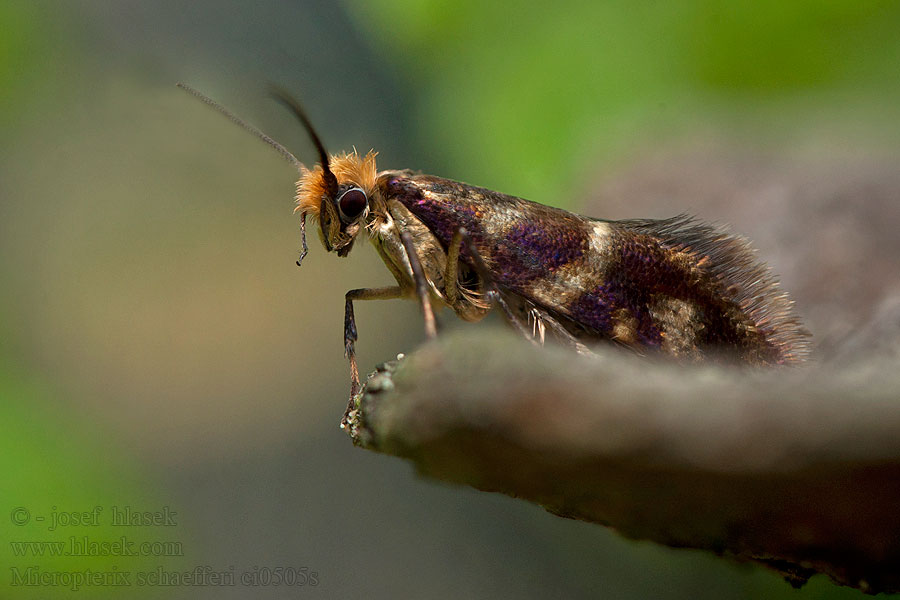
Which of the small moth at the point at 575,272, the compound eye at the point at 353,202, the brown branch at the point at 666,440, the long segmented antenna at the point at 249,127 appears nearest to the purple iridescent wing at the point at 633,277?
the small moth at the point at 575,272

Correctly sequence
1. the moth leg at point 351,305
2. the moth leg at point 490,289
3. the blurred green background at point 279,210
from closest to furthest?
1. the moth leg at point 490,289
2. the moth leg at point 351,305
3. the blurred green background at point 279,210

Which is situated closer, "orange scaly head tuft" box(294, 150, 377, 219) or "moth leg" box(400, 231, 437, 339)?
"moth leg" box(400, 231, 437, 339)

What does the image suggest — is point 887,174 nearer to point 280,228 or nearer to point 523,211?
point 523,211

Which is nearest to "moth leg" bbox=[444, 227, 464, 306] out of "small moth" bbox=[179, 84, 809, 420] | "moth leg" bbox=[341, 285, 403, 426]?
"small moth" bbox=[179, 84, 809, 420]

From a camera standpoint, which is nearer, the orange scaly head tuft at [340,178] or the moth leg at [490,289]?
the moth leg at [490,289]

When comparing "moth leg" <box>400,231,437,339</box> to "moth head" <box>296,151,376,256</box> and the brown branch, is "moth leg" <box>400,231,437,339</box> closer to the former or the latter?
"moth head" <box>296,151,376,256</box>

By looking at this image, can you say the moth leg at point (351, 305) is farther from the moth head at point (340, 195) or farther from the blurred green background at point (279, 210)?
the blurred green background at point (279, 210)

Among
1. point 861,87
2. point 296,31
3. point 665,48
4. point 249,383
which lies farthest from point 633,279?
point 296,31

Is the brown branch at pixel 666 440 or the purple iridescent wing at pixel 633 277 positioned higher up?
the purple iridescent wing at pixel 633 277
